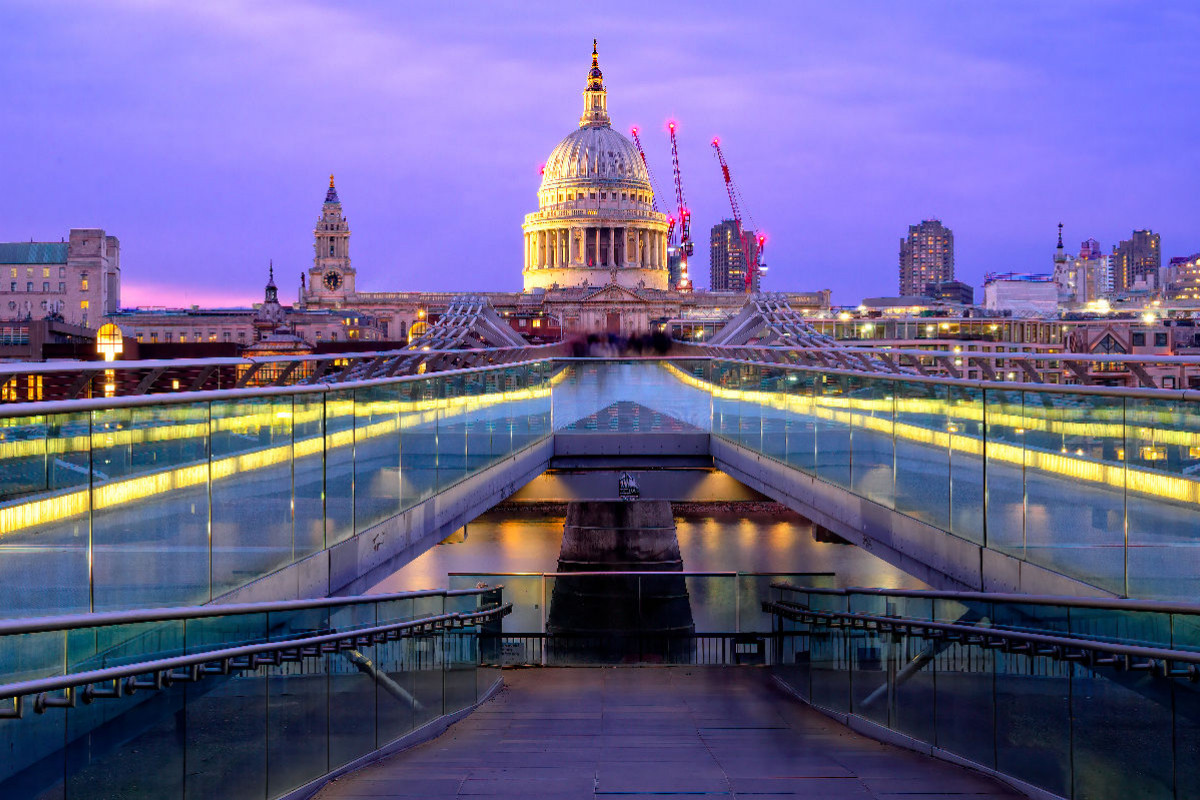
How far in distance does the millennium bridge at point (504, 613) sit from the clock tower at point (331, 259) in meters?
165

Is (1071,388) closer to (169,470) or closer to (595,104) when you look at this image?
(169,470)

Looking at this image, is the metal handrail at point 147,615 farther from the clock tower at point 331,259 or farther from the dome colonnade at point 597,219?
the clock tower at point 331,259

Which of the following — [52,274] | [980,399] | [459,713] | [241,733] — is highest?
[52,274]

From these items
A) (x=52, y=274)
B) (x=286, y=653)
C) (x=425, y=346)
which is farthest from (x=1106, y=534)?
(x=52, y=274)

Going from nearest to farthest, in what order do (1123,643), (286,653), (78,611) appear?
(78,611)
(1123,643)
(286,653)

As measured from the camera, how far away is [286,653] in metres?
8.02

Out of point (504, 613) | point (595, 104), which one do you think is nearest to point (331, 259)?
point (595, 104)

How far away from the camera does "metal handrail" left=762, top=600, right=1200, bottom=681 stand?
6.66 meters

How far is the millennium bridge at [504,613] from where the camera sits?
645 centimetres

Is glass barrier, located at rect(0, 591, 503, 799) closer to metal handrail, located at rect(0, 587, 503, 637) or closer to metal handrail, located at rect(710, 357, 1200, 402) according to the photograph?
metal handrail, located at rect(0, 587, 503, 637)

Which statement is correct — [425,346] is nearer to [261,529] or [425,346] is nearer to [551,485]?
[551,485]

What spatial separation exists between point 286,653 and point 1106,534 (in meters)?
4.83

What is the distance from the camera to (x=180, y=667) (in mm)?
6840

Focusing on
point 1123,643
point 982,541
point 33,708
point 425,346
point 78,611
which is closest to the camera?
point 33,708
